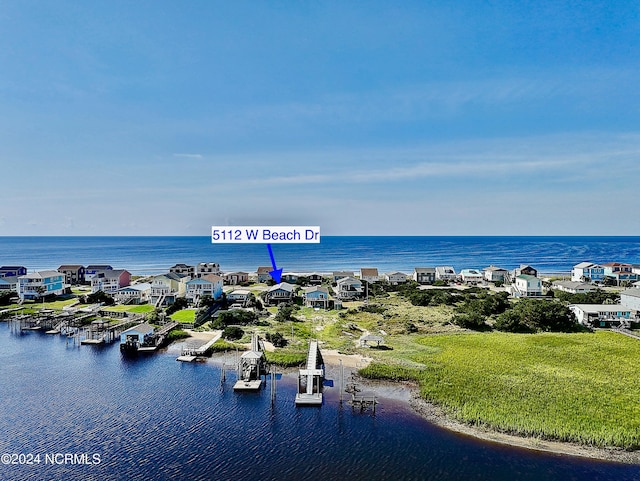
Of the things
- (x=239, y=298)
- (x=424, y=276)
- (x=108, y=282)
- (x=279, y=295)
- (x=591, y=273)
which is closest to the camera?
(x=239, y=298)

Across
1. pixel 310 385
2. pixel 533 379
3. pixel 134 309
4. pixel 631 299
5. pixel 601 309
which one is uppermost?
pixel 631 299

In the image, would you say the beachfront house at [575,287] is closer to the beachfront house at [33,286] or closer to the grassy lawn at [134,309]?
the grassy lawn at [134,309]

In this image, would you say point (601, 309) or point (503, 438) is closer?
point (503, 438)

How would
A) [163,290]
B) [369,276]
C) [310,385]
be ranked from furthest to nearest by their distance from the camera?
1. [369,276]
2. [163,290]
3. [310,385]

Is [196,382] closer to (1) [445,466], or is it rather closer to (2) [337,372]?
(2) [337,372]

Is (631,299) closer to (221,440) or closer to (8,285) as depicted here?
(221,440)

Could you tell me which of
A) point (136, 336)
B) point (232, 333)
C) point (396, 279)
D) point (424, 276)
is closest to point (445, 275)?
point (424, 276)

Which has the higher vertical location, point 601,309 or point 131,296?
point 601,309

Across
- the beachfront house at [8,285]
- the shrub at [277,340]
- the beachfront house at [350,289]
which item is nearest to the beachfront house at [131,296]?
the beachfront house at [8,285]
